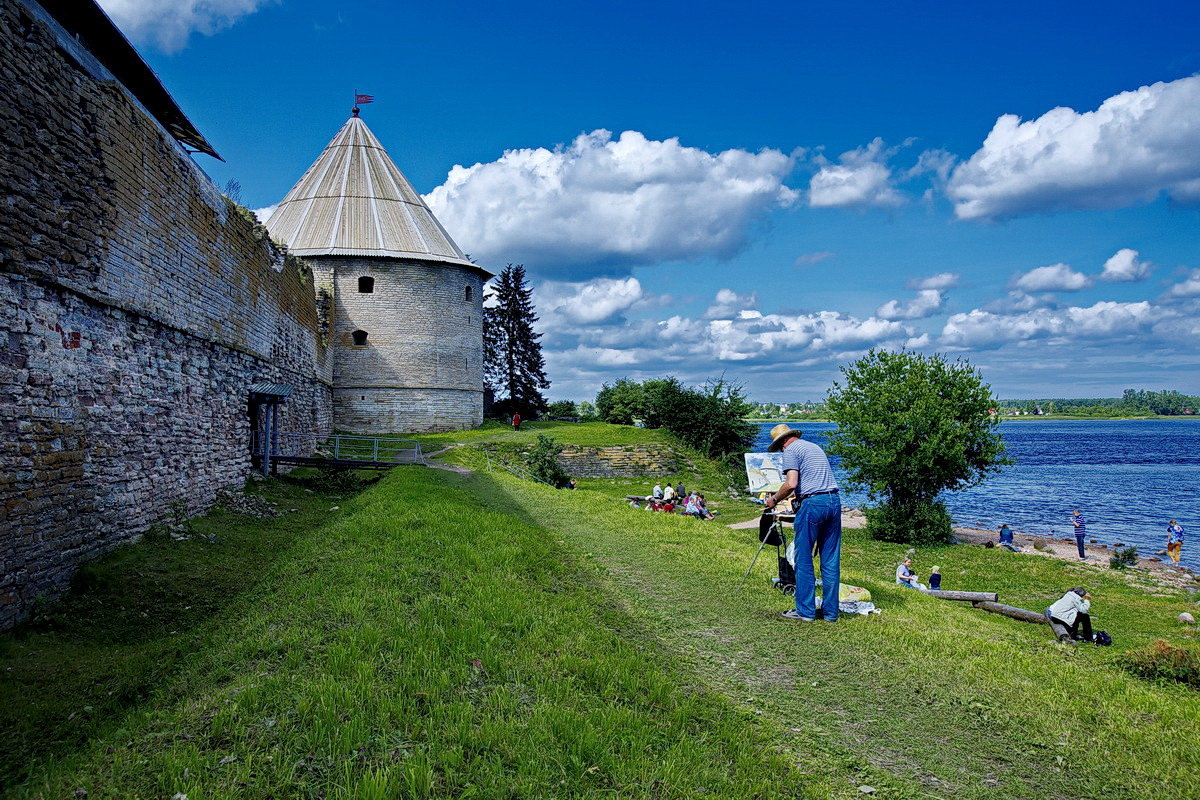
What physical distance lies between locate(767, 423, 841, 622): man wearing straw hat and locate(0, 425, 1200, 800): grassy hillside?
0.30 m

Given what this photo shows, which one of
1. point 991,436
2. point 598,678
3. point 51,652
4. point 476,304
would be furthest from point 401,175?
point 598,678

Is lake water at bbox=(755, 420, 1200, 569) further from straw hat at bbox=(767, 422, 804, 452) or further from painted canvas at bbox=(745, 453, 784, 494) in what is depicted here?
straw hat at bbox=(767, 422, 804, 452)

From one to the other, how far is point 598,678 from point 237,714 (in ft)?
7.33

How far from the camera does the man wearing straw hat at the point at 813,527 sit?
6.59m

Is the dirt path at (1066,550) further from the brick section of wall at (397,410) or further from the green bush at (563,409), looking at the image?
the green bush at (563,409)

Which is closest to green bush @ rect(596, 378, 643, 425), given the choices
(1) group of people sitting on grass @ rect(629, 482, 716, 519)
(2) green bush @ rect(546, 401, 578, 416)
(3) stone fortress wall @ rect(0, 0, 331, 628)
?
(2) green bush @ rect(546, 401, 578, 416)

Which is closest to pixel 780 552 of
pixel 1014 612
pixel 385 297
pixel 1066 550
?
pixel 1014 612

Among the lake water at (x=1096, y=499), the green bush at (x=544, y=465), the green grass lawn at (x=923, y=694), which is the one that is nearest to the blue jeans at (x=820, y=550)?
the green grass lawn at (x=923, y=694)

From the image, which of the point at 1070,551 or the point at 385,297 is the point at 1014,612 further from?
the point at 385,297

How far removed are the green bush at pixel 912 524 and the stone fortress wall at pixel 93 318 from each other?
19.7 meters

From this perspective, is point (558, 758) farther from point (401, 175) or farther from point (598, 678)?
point (401, 175)


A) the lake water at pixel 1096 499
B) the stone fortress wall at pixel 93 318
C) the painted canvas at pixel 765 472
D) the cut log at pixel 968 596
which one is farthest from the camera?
the lake water at pixel 1096 499

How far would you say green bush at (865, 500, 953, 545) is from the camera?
73.2 ft

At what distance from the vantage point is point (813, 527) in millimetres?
6605
